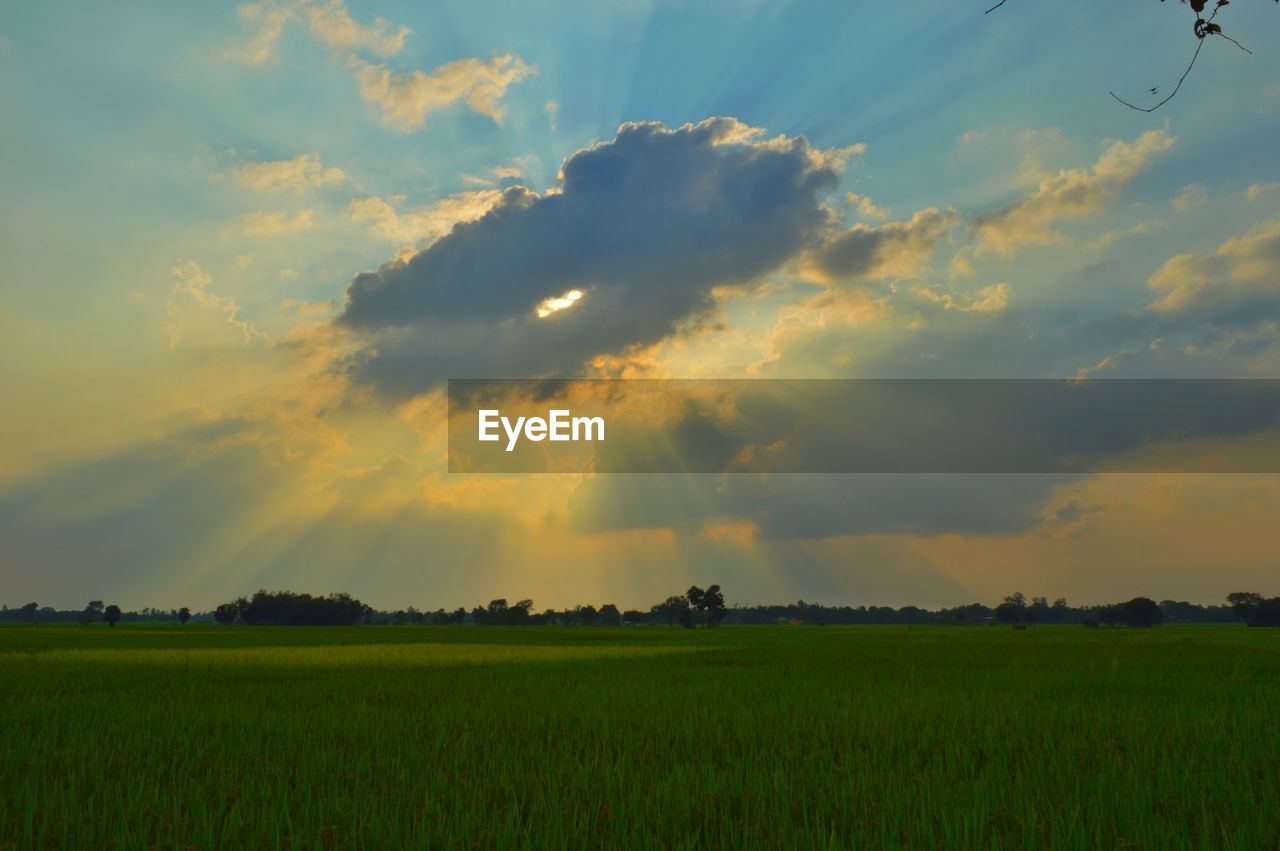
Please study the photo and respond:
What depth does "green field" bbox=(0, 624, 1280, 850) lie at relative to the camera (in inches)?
180

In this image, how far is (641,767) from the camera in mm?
6496

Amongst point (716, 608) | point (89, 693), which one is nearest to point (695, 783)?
point (89, 693)

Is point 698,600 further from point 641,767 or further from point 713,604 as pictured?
point 641,767

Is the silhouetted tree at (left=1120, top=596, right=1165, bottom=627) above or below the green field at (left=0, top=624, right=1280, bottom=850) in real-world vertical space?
below

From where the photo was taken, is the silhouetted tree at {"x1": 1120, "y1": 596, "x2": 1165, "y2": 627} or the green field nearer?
the green field

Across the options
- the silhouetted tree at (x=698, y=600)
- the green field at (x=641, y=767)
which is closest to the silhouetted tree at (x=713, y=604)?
the silhouetted tree at (x=698, y=600)

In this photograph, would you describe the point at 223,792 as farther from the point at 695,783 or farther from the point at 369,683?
the point at 369,683

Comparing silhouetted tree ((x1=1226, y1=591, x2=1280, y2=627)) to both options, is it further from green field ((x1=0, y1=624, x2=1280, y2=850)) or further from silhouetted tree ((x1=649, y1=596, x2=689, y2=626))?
green field ((x1=0, y1=624, x2=1280, y2=850))

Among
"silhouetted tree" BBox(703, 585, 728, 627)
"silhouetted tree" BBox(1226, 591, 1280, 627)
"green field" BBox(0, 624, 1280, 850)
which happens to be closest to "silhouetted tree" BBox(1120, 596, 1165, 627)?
"silhouetted tree" BBox(1226, 591, 1280, 627)

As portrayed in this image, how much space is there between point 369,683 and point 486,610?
619 ft

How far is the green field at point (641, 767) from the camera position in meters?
4.57

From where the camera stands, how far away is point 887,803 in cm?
507

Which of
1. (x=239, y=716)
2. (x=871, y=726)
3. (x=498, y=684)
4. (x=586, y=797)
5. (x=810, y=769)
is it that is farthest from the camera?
(x=498, y=684)

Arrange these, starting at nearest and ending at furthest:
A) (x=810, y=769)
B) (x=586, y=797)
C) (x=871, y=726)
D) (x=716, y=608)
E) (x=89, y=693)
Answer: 1. (x=586, y=797)
2. (x=810, y=769)
3. (x=871, y=726)
4. (x=89, y=693)
5. (x=716, y=608)
